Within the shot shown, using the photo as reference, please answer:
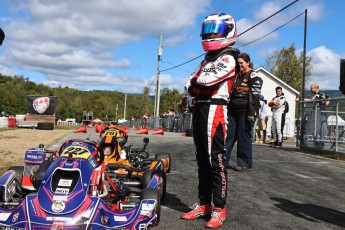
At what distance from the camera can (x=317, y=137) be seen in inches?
438

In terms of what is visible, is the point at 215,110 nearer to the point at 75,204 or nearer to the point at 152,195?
the point at 152,195

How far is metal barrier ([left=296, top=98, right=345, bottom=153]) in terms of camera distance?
1023cm

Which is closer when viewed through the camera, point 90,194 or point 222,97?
point 90,194

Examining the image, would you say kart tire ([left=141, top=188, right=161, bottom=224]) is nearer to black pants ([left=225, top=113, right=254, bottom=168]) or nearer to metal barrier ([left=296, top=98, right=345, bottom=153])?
black pants ([left=225, top=113, right=254, bottom=168])

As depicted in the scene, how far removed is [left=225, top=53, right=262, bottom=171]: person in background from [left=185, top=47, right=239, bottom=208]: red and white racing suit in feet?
9.34

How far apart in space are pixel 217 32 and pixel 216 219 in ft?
6.13

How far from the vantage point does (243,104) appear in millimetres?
7012

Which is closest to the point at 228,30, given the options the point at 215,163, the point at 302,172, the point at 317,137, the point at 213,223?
the point at 215,163

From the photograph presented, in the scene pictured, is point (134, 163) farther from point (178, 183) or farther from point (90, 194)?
point (90, 194)

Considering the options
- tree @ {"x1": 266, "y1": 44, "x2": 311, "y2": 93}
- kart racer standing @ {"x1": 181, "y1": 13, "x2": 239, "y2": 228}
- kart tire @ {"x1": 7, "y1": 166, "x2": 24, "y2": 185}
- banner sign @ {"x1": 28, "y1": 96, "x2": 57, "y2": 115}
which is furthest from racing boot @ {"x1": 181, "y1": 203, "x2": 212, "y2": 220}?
tree @ {"x1": 266, "y1": 44, "x2": 311, "y2": 93}

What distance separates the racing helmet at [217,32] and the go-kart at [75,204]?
1557 mm

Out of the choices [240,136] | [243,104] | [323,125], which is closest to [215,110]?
[243,104]

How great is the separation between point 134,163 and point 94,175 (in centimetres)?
267

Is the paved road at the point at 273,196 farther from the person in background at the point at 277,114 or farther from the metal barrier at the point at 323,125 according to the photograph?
the person in background at the point at 277,114
